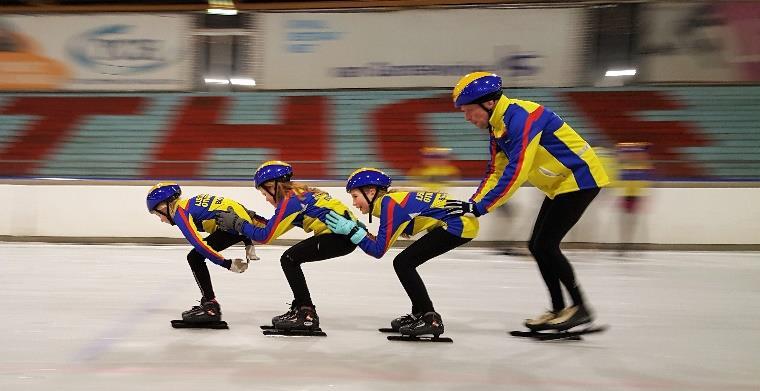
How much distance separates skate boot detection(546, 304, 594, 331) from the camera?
3.30 meters

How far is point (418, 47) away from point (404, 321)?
8528 millimetres

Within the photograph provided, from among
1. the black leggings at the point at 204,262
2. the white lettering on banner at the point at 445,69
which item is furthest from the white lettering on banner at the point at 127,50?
the black leggings at the point at 204,262

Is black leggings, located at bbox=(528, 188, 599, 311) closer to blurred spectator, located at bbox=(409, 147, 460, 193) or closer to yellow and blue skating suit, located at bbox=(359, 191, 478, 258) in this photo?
yellow and blue skating suit, located at bbox=(359, 191, 478, 258)

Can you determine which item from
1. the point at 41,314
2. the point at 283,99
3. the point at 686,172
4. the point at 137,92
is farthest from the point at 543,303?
the point at 137,92

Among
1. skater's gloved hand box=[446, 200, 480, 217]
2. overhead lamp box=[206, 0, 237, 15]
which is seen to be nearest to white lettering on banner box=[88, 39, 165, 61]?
overhead lamp box=[206, 0, 237, 15]

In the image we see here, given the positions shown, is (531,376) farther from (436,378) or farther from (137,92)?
(137,92)

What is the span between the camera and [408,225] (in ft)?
11.0

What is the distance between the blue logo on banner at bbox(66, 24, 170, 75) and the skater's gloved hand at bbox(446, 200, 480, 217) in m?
9.83

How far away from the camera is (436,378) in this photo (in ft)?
8.80

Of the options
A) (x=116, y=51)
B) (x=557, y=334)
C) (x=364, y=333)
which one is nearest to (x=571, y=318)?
(x=557, y=334)

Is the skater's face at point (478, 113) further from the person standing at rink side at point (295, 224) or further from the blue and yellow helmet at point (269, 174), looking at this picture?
the blue and yellow helmet at point (269, 174)

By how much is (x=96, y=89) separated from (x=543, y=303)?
1021cm

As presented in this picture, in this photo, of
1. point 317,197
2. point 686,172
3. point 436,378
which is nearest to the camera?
point 436,378

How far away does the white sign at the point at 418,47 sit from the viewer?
36.1 ft
